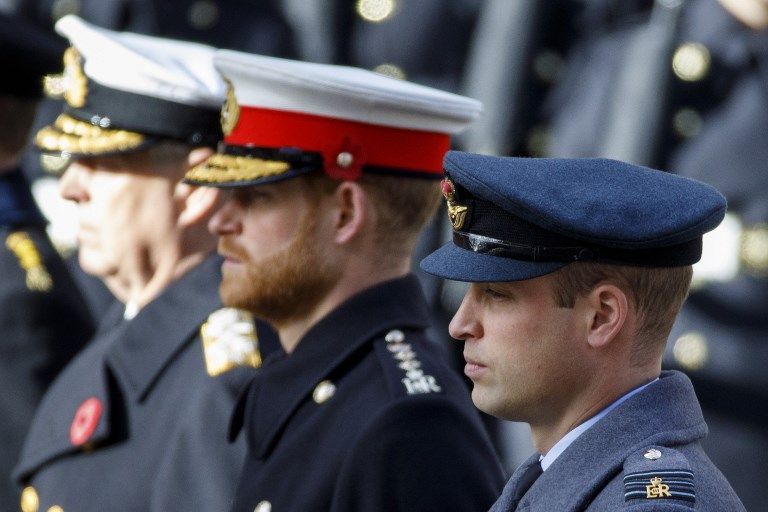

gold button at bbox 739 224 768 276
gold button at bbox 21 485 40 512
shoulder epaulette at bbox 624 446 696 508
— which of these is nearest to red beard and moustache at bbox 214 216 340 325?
gold button at bbox 21 485 40 512

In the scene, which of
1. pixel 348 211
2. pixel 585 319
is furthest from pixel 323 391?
pixel 585 319

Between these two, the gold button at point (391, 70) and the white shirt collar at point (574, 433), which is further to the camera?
the gold button at point (391, 70)

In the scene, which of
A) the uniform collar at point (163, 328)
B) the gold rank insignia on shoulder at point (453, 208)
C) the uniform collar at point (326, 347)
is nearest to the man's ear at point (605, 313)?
the gold rank insignia on shoulder at point (453, 208)

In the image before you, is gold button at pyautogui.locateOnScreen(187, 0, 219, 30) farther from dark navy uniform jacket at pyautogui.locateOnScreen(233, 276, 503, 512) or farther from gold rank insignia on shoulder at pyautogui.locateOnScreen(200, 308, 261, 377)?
dark navy uniform jacket at pyautogui.locateOnScreen(233, 276, 503, 512)

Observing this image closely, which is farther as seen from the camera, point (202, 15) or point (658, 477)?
point (202, 15)

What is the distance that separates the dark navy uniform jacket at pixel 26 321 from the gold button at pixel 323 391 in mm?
1452

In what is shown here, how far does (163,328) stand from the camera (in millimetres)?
3754

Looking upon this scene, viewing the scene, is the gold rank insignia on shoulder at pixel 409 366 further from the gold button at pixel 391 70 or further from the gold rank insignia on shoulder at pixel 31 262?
the gold button at pixel 391 70

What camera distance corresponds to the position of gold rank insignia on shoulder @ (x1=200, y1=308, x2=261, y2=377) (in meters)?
3.53

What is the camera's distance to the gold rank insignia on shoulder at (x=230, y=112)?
3.42 metres

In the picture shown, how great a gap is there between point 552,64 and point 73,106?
1.83m

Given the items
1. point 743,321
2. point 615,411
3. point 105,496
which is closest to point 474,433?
point 615,411

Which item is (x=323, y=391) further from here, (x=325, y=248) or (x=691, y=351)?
(x=691, y=351)

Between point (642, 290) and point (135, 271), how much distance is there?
178 centimetres
